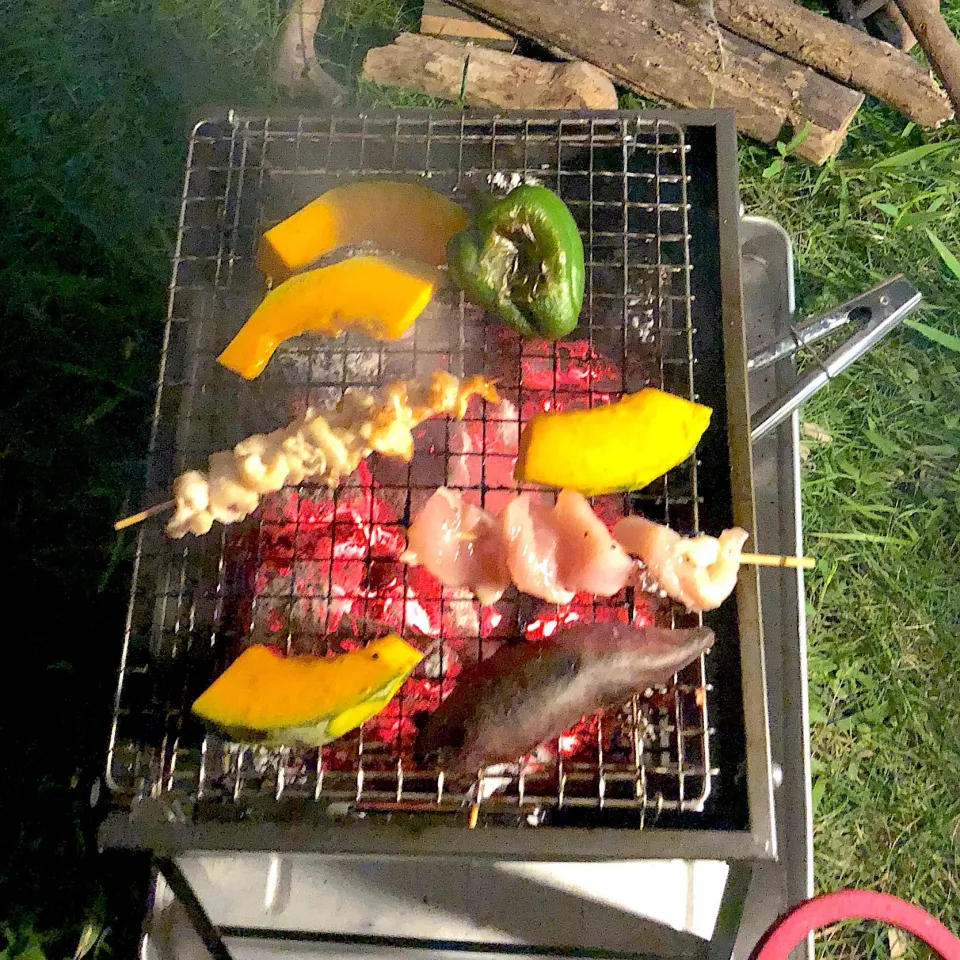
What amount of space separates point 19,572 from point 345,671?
148 centimetres

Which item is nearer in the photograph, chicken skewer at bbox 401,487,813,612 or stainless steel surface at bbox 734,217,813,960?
chicken skewer at bbox 401,487,813,612

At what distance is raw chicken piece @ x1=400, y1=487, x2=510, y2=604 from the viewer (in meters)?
1.67

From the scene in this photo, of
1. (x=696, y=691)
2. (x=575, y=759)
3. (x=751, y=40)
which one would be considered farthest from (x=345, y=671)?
(x=751, y=40)

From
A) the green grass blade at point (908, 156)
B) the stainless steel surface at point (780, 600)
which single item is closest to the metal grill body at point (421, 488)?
the stainless steel surface at point (780, 600)

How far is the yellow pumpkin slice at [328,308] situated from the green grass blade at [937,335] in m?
1.81

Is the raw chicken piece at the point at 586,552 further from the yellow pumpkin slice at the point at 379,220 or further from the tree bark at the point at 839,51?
the tree bark at the point at 839,51

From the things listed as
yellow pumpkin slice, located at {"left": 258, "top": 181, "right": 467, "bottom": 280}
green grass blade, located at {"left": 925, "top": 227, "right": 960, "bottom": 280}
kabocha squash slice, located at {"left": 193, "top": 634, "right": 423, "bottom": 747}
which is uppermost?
green grass blade, located at {"left": 925, "top": 227, "right": 960, "bottom": 280}

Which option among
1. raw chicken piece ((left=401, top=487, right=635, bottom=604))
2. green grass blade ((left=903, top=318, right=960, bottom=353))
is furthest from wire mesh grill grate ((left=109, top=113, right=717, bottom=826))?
green grass blade ((left=903, top=318, right=960, bottom=353))

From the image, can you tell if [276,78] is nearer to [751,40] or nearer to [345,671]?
[751,40]

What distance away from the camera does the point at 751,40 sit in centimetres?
296

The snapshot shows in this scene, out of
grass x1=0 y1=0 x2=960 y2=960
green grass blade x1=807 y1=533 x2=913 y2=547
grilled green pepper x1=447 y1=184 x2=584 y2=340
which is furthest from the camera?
green grass blade x1=807 y1=533 x2=913 y2=547

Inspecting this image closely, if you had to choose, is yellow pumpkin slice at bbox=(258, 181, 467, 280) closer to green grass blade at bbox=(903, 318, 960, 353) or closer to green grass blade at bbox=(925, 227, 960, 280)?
green grass blade at bbox=(903, 318, 960, 353)

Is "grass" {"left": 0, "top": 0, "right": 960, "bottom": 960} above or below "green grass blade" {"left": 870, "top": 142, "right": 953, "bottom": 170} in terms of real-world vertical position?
below

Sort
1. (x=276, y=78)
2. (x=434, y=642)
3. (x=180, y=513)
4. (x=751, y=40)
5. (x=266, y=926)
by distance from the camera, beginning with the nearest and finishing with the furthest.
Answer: (x=180, y=513)
(x=434, y=642)
(x=266, y=926)
(x=276, y=78)
(x=751, y=40)
